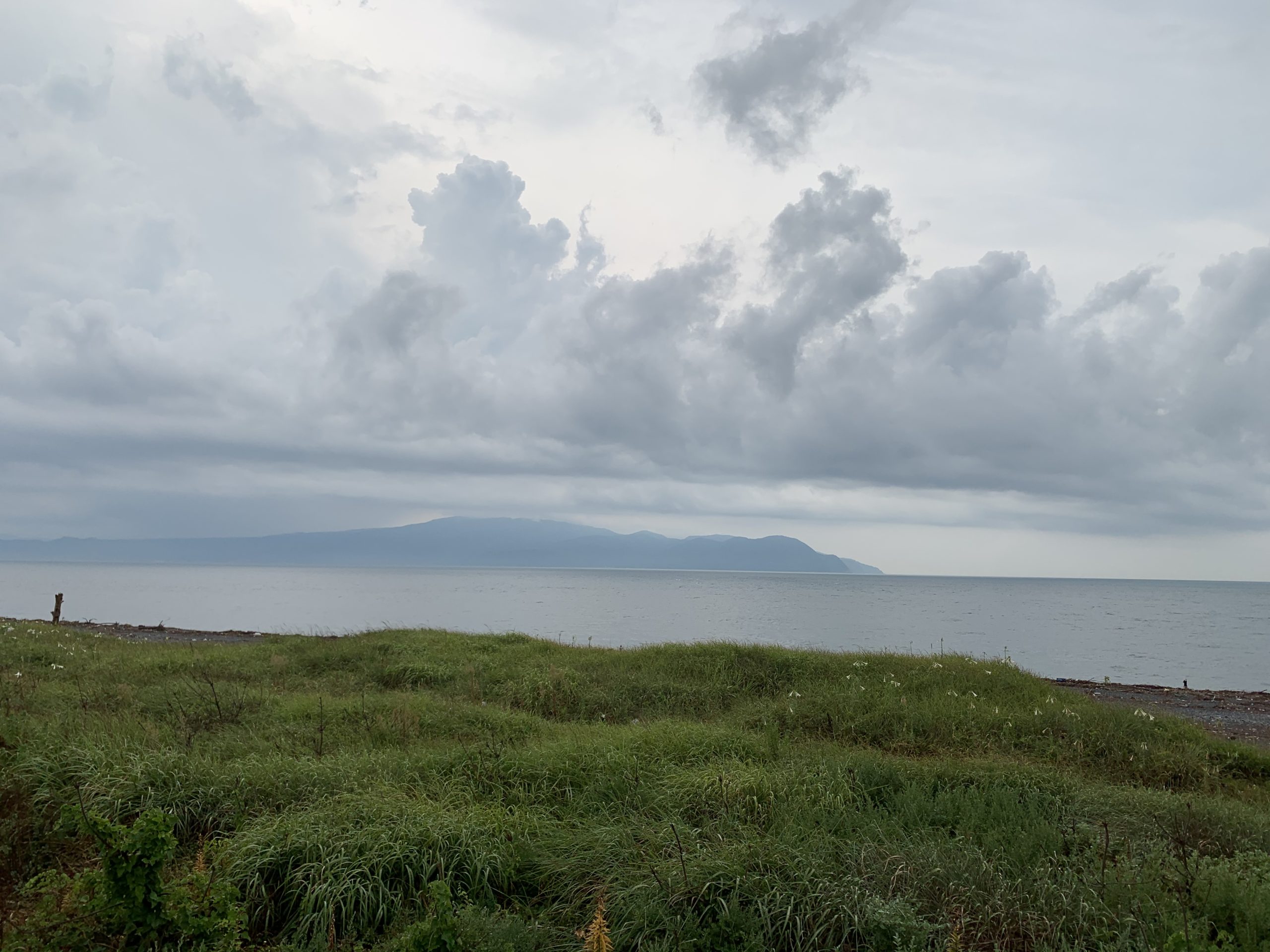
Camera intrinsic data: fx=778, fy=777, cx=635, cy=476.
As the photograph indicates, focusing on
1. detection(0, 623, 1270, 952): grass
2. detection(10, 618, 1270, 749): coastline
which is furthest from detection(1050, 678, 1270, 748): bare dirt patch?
detection(0, 623, 1270, 952): grass

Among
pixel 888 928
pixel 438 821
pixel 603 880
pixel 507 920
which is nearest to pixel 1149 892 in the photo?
pixel 888 928

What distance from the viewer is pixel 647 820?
23.4 feet

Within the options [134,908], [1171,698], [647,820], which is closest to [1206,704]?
[1171,698]

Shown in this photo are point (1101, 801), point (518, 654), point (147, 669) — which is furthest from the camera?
point (518, 654)

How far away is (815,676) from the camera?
56.2ft

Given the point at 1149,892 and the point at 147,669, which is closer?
the point at 1149,892

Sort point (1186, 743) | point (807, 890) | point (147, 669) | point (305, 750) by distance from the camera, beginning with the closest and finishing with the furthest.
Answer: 1. point (807, 890)
2. point (305, 750)
3. point (1186, 743)
4. point (147, 669)

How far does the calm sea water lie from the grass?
1309 cm

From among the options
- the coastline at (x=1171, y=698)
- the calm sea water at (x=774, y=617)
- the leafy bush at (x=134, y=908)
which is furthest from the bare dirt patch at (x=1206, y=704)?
the leafy bush at (x=134, y=908)

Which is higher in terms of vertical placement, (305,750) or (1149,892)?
(1149,892)

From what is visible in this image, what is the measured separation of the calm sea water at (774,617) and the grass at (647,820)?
13.1m

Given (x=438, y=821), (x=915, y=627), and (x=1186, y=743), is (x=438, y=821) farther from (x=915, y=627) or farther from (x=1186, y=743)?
(x=915, y=627)

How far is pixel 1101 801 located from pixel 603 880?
5.30 metres

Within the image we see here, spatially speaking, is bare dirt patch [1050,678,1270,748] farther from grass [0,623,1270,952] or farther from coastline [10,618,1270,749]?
grass [0,623,1270,952]
